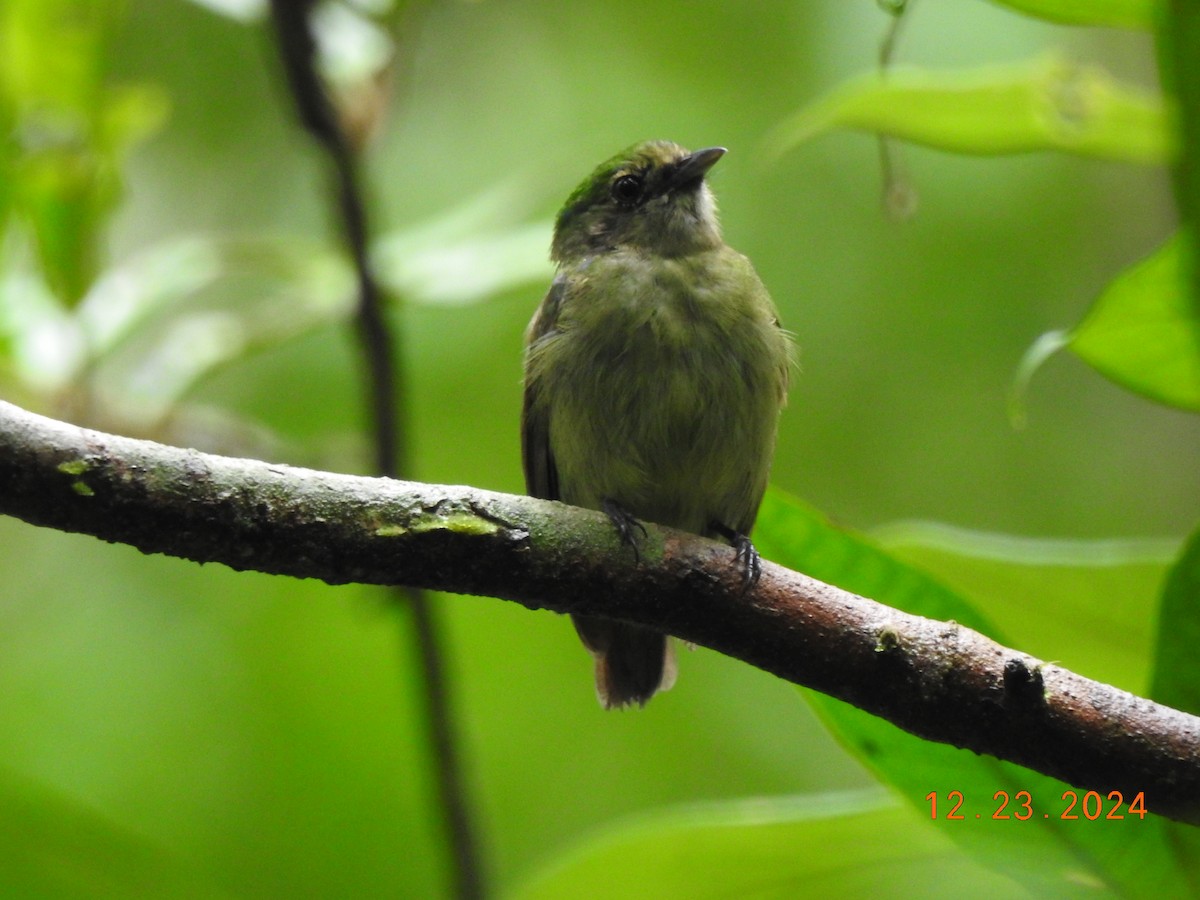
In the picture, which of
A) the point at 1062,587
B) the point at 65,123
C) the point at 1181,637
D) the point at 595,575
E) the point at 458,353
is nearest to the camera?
the point at 1181,637

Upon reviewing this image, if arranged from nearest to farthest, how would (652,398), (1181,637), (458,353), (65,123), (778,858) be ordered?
(1181,637)
(778,858)
(652,398)
(65,123)
(458,353)

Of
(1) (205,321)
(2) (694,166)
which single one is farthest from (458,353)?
(2) (694,166)

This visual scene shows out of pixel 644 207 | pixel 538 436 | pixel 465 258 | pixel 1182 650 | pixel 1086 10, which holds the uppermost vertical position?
pixel 644 207

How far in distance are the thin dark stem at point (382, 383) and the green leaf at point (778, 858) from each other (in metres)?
0.77

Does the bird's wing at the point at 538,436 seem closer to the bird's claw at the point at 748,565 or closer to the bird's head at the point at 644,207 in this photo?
the bird's head at the point at 644,207

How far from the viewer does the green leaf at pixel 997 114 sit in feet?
8.19

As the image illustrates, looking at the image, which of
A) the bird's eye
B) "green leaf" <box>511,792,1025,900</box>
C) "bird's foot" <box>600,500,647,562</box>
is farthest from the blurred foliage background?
"green leaf" <box>511,792,1025,900</box>

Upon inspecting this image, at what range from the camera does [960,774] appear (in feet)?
A: 6.48

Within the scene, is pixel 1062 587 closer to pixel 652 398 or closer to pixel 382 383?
pixel 652 398

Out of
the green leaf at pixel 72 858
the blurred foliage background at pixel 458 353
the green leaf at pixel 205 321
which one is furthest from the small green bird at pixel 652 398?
the green leaf at pixel 72 858

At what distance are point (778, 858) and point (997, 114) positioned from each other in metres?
1.48

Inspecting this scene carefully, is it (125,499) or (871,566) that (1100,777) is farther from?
(125,499)

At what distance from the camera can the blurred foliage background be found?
3768mm

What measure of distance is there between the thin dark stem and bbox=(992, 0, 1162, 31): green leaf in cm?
153
